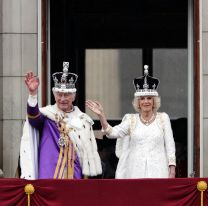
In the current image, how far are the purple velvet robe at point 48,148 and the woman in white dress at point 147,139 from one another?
55 centimetres

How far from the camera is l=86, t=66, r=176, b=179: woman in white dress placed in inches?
375

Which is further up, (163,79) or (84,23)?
(84,23)

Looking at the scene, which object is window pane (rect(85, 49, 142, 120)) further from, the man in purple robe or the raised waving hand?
the raised waving hand

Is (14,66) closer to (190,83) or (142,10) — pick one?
(190,83)

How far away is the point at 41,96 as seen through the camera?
11.5 meters

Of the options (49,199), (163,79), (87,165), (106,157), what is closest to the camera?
(49,199)

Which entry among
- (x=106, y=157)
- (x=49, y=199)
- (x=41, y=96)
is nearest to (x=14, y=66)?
(x=41, y=96)

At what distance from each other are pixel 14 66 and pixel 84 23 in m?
3.65

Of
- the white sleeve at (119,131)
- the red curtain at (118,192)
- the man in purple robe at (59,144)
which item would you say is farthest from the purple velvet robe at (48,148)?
the red curtain at (118,192)

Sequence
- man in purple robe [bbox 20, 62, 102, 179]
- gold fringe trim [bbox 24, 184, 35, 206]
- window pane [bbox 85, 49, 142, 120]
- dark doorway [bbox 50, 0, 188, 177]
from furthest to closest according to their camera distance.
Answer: window pane [bbox 85, 49, 142, 120]
dark doorway [bbox 50, 0, 188, 177]
man in purple robe [bbox 20, 62, 102, 179]
gold fringe trim [bbox 24, 184, 35, 206]

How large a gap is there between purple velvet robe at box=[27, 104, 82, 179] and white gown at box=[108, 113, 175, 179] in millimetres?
599

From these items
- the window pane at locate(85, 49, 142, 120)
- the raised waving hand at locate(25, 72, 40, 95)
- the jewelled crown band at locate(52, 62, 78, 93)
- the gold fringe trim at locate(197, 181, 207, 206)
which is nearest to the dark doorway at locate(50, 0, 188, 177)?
the window pane at locate(85, 49, 142, 120)

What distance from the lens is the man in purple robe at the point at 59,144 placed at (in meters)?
9.34

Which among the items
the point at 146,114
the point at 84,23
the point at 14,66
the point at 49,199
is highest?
the point at 84,23
